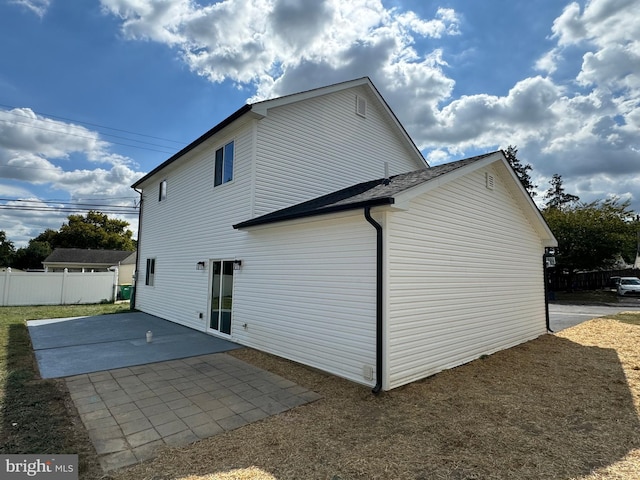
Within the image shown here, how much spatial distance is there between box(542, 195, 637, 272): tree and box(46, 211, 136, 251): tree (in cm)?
6091

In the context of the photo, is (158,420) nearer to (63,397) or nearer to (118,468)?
(118,468)

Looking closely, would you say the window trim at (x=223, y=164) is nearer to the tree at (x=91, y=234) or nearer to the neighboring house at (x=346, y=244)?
the neighboring house at (x=346, y=244)

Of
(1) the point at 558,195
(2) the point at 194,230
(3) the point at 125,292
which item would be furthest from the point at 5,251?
(1) the point at 558,195

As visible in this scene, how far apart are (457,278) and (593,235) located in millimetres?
25083

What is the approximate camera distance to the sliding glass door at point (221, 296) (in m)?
9.00

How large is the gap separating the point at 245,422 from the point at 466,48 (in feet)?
35.4

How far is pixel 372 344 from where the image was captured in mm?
5363

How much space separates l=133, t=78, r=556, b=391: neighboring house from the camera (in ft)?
18.4

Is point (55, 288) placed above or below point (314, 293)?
below

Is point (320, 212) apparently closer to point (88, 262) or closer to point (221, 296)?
point (221, 296)

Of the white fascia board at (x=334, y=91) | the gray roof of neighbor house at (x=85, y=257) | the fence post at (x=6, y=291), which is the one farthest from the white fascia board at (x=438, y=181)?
the gray roof of neighbor house at (x=85, y=257)

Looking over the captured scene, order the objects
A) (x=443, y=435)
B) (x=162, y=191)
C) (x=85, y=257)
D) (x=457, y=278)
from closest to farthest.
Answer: (x=443, y=435) → (x=457, y=278) → (x=162, y=191) → (x=85, y=257)

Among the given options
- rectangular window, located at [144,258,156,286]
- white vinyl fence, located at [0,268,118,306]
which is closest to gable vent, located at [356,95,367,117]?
rectangular window, located at [144,258,156,286]

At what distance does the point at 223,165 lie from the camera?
970cm
